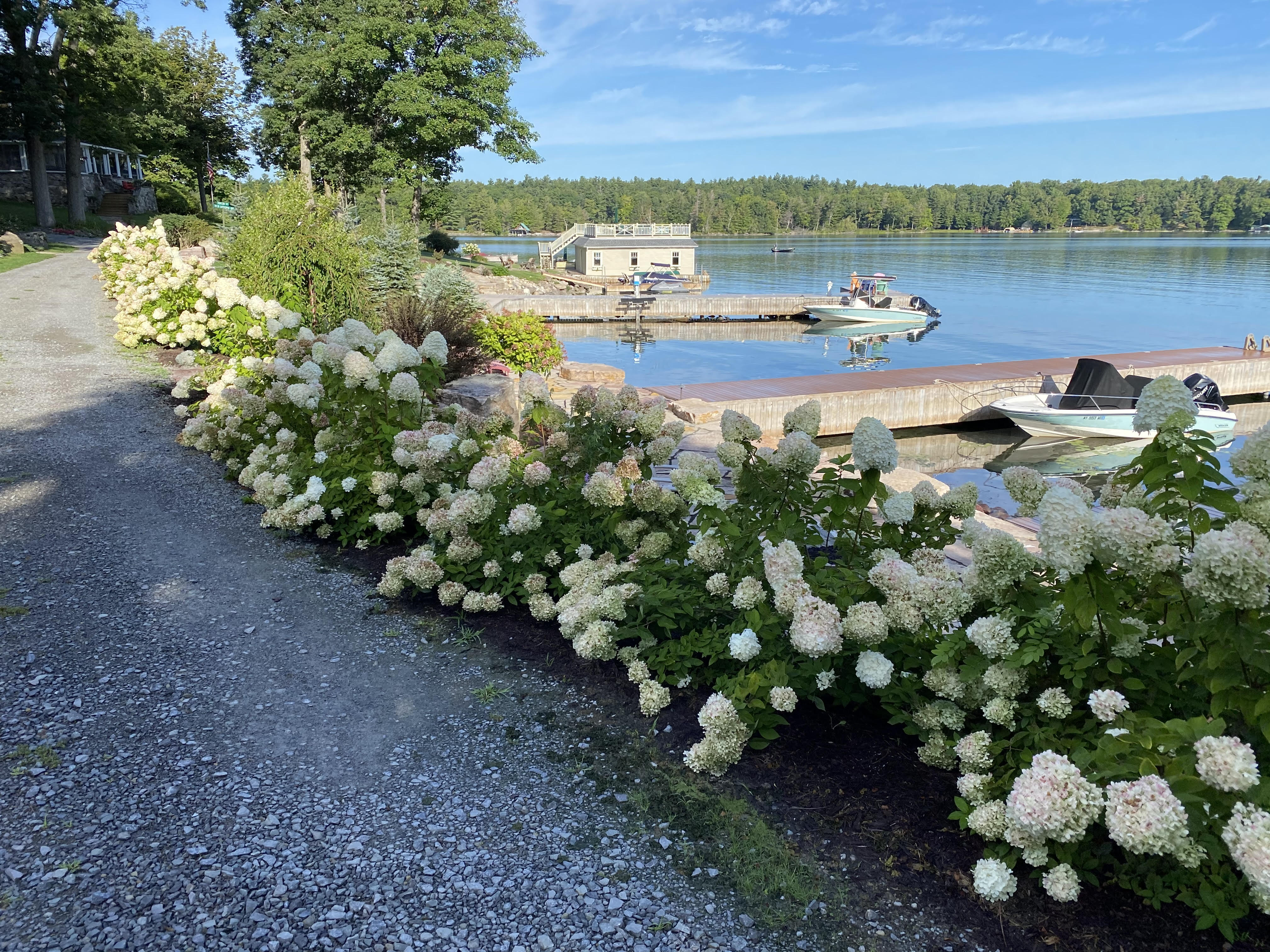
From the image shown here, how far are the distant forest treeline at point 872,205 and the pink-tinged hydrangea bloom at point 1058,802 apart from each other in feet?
466

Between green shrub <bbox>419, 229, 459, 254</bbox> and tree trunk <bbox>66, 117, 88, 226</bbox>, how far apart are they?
1443 cm

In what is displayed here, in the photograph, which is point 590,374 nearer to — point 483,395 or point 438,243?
point 483,395

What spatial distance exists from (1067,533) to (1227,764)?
632mm

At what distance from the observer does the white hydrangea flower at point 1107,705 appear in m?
2.23

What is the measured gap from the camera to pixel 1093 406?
1770cm

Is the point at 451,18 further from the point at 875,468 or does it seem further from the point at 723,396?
the point at 875,468

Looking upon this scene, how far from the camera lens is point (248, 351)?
29.2ft

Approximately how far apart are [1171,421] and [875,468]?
108 centimetres

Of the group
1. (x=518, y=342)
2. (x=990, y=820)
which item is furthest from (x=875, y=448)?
(x=518, y=342)

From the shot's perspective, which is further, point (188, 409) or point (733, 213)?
point (733, 213)

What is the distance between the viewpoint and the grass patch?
65.1ft

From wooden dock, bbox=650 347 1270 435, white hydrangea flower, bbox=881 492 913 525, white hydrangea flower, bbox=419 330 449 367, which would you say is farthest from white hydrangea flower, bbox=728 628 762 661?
wooden dock, bbox=650 347 1270 435

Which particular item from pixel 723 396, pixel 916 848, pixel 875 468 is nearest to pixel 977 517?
pixel 875 468

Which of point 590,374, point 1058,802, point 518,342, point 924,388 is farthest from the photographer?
point 924,388
